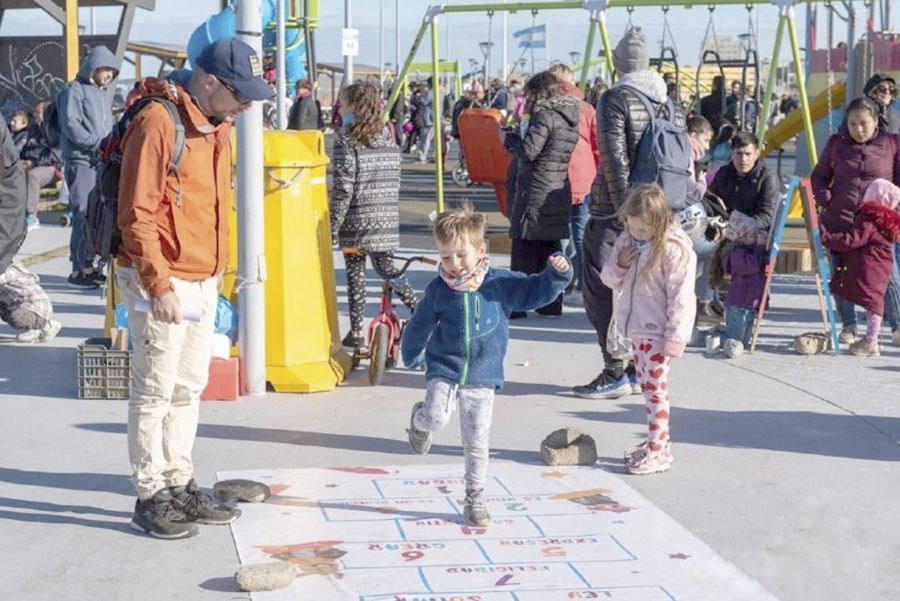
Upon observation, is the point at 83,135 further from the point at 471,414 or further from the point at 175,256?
the point at 471,414

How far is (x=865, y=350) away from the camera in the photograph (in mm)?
9992

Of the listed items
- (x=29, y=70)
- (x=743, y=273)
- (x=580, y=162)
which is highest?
(x=29, y=70)

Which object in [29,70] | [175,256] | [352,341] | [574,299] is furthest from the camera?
[29,70]

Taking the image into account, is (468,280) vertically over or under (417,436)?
over

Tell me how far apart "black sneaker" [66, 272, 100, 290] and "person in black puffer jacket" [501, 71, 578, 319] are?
154 inches

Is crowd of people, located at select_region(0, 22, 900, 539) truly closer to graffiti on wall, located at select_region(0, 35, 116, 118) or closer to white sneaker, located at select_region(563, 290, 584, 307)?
white sneaker, located at select_region(563, 290, 584, 307)

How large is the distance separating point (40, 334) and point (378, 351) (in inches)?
111

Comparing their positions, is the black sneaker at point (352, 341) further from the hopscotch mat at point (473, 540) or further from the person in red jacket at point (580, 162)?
the hopscotch mat at point (473, 540)

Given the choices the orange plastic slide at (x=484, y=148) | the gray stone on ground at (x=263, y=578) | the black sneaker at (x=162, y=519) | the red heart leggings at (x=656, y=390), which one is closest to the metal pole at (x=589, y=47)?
the orange plastic slide at (x=484, y=148)

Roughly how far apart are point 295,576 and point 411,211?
15838 millimetres

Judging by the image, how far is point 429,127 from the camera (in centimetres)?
3525

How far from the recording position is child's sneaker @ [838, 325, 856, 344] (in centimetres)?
1034

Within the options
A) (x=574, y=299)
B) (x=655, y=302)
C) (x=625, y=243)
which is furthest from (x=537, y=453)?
(x=574, y=299)

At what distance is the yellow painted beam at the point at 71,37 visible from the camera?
20703 millimetres
